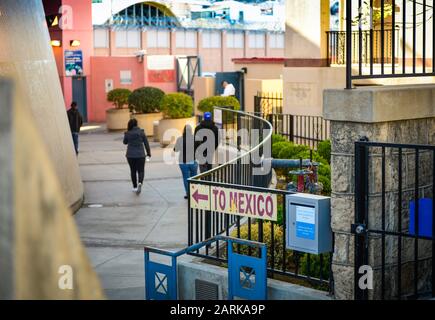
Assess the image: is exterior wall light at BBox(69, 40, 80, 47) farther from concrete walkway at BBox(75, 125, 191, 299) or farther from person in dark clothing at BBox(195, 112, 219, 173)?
person in dark clothing at BBox(195, 112, 219, 173)

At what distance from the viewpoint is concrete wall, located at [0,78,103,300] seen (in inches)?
130

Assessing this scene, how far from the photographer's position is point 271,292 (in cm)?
891

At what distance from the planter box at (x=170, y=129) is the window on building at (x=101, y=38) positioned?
18387 mm

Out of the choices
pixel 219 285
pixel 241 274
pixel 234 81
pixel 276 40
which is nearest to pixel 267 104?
pixel 234 81

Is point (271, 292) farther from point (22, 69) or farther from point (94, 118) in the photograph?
point (94, 118)

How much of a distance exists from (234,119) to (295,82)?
115 inches

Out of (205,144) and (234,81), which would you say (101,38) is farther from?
(205,144)

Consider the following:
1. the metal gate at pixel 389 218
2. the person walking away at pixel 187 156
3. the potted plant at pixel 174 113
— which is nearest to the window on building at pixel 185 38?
the potted plant at pixel 174 113

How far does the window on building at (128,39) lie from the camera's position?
46.9 meters

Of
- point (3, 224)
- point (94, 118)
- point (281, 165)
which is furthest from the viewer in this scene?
point (94, 118)

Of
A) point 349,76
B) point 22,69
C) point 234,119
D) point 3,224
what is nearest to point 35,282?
point 3,224

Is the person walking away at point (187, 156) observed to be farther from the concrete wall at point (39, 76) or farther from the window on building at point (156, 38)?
the window on building at point (156, 38)

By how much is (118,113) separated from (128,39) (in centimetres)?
1535

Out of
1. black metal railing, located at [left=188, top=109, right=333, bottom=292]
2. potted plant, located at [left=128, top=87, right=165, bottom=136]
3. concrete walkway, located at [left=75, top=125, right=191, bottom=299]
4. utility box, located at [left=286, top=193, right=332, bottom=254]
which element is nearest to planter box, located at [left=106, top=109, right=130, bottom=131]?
potted plant, located at [left=128, top=87, right=165, bottom=136]
